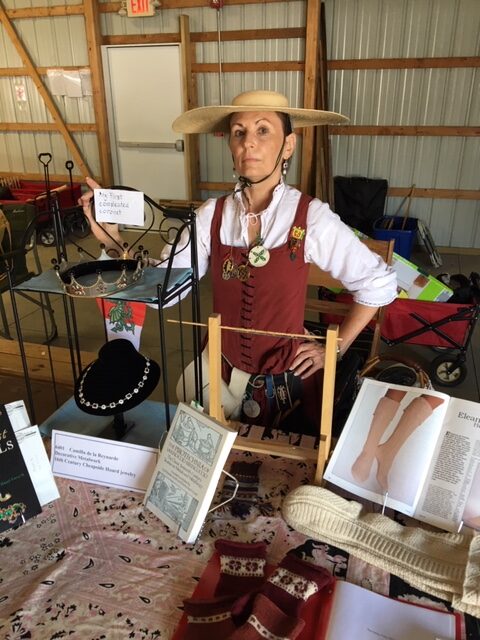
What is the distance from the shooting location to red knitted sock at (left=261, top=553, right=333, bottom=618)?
713 millimetres

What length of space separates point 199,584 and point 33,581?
0.88ft

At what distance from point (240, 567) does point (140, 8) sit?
Answer: 5359 millimetres

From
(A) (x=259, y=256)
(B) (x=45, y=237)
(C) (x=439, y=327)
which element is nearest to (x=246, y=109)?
(A) (x=259, y=256)

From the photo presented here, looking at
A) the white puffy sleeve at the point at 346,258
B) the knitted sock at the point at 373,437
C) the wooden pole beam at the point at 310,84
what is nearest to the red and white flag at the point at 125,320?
the white puffy sleeve at the point at 346,258

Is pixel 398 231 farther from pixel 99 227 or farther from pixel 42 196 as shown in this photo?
pixel 99 227

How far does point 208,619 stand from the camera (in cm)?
72

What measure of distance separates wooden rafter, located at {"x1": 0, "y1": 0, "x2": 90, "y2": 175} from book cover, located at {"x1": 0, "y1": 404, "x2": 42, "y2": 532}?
5.31 metres

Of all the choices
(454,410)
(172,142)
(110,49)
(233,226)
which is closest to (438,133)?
(172,142)

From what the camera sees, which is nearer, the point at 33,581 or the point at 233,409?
the point at 33,581

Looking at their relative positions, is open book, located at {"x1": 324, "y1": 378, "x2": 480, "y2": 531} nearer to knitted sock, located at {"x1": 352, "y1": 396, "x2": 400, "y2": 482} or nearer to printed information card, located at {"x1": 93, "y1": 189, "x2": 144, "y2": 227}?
knitted sock, located at {"x1": 352, "y1": 396, "x2": 400, "y2": 482}

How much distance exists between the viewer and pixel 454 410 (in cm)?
89

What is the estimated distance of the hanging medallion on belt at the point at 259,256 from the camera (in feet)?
4.11

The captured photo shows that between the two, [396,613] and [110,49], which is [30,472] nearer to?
[396,613]

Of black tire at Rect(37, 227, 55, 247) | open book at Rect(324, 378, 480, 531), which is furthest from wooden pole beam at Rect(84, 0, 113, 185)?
open book at Rect(324, 378, 480, 531)
